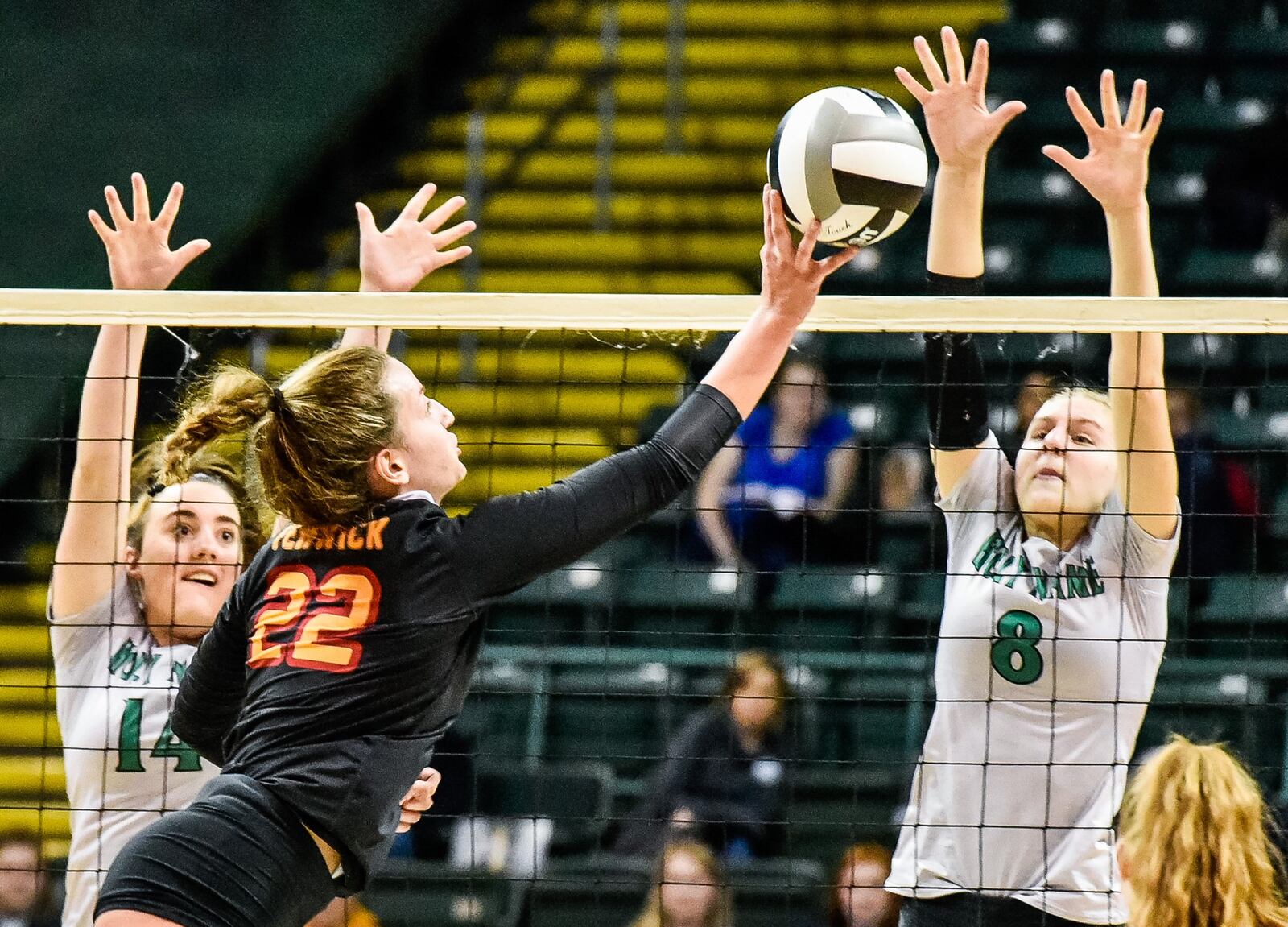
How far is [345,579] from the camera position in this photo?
8.76 feet

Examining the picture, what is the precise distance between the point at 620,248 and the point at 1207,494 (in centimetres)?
365

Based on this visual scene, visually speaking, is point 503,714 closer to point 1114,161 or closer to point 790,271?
point 1114,161

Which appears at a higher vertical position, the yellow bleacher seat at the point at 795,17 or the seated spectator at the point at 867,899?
the yellow bleacher seat at the point at 795,17

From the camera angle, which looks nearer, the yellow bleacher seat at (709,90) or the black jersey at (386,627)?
the black jersey at (386,627)

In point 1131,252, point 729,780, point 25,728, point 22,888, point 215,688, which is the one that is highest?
point 1131,252

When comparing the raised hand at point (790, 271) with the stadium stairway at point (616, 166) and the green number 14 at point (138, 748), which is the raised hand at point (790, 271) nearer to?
the green number 14 at point (138, 748)

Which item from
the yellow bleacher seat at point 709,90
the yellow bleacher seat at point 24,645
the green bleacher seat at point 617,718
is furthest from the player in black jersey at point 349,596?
the yellow bleacher seat at point 709,90

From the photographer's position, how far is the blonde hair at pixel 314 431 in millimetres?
2713

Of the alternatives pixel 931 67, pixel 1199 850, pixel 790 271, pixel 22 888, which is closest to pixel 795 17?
pixel 931 67

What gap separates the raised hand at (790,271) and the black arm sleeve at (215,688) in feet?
3.50

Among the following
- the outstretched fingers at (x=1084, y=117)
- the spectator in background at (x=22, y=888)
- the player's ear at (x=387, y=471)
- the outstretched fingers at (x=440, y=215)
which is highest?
the outstretched fingers at (x=1084, y=117)

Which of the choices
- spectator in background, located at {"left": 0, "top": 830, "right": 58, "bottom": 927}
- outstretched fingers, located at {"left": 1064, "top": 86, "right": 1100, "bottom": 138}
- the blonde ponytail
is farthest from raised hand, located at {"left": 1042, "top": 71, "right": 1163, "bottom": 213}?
spectator in background, located at {"left": 0, "top": 830, "right": 58, "bottom": 927}

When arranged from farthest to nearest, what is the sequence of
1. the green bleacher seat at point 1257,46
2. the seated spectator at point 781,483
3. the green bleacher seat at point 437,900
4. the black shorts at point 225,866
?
1. the green bleacher seat at point 1257,46
2. the seated spectator at point 781,483
3. the green bleacher seat at point 437,900
4. the black shorts at point 225,866

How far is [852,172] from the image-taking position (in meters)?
3.41
